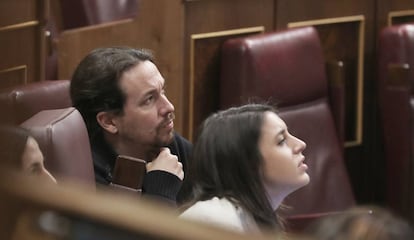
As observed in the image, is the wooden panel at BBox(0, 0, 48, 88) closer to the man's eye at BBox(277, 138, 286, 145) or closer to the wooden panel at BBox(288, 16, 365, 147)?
the man's eye at BBox(277, 138, 286, 145)

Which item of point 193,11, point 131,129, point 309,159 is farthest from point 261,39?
point 131,129

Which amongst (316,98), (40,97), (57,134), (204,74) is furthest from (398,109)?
(57,134)

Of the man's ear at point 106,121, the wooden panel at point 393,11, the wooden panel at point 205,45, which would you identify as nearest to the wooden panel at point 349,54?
the wooden panel at point 393,11

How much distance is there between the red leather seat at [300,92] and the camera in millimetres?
1569

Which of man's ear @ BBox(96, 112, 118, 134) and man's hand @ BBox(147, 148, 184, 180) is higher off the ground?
man's ear @ BBox(96, 112, 118, 134)

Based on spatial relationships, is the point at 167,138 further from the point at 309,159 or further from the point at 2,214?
the point at 2,214

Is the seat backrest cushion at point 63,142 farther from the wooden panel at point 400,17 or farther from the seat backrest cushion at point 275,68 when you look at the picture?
the wooden panel at point 400,17

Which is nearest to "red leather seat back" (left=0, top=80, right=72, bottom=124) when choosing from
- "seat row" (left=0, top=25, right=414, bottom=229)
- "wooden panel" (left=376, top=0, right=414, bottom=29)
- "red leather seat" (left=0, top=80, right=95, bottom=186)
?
"red leather seat" (left=0, top=80, right=95, bottom=186)

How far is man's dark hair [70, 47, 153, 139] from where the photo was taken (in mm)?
1136

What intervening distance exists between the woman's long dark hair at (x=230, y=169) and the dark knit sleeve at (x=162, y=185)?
0.27ft

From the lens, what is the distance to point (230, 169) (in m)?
0.94

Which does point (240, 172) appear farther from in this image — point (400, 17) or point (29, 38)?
point (400, 17)

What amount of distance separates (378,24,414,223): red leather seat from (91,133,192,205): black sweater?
2.16ft

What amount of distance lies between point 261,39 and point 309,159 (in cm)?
23
